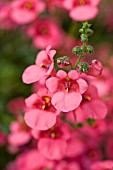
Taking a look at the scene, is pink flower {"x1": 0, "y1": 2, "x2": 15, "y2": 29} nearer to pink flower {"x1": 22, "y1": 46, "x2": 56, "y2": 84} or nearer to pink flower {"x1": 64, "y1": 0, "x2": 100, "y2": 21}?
pink flower {"x1": 64, "y1": 0, "x2": 100, "y2": 21}

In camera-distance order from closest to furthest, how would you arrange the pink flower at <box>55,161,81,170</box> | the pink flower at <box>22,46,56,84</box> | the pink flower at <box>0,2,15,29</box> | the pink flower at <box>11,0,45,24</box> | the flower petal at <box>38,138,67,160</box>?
the pink flower at <box>22,46,56,84</box> < the flower petal at <box>38,138,67,160</box> < the pink flower at <box>55,161,81,170</box> < the pink flower at <box>11,0,45,24</box> < the pink flower at <box>0,2,15,29</box>

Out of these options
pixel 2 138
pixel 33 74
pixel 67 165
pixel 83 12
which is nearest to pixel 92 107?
pixel 33 74

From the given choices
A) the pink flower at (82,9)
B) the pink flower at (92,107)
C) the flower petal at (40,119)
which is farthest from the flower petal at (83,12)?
the flower petal at (40,119)

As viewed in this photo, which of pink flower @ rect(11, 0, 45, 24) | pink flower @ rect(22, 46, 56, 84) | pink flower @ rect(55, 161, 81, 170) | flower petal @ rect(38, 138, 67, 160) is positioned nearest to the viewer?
pink flower @ rect(22, 46, 56, 84)

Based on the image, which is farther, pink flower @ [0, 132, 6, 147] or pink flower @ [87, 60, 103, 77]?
pink flower @ [0, 132, 6, 147]

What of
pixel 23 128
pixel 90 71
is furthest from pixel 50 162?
pixel 90 71

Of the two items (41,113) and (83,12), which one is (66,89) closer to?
(41,113)

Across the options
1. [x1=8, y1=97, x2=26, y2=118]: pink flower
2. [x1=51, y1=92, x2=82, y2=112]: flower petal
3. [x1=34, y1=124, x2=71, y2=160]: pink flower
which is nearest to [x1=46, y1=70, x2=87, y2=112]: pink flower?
[x1=51, y1=92, x2=82, y2=112]: flower petal
